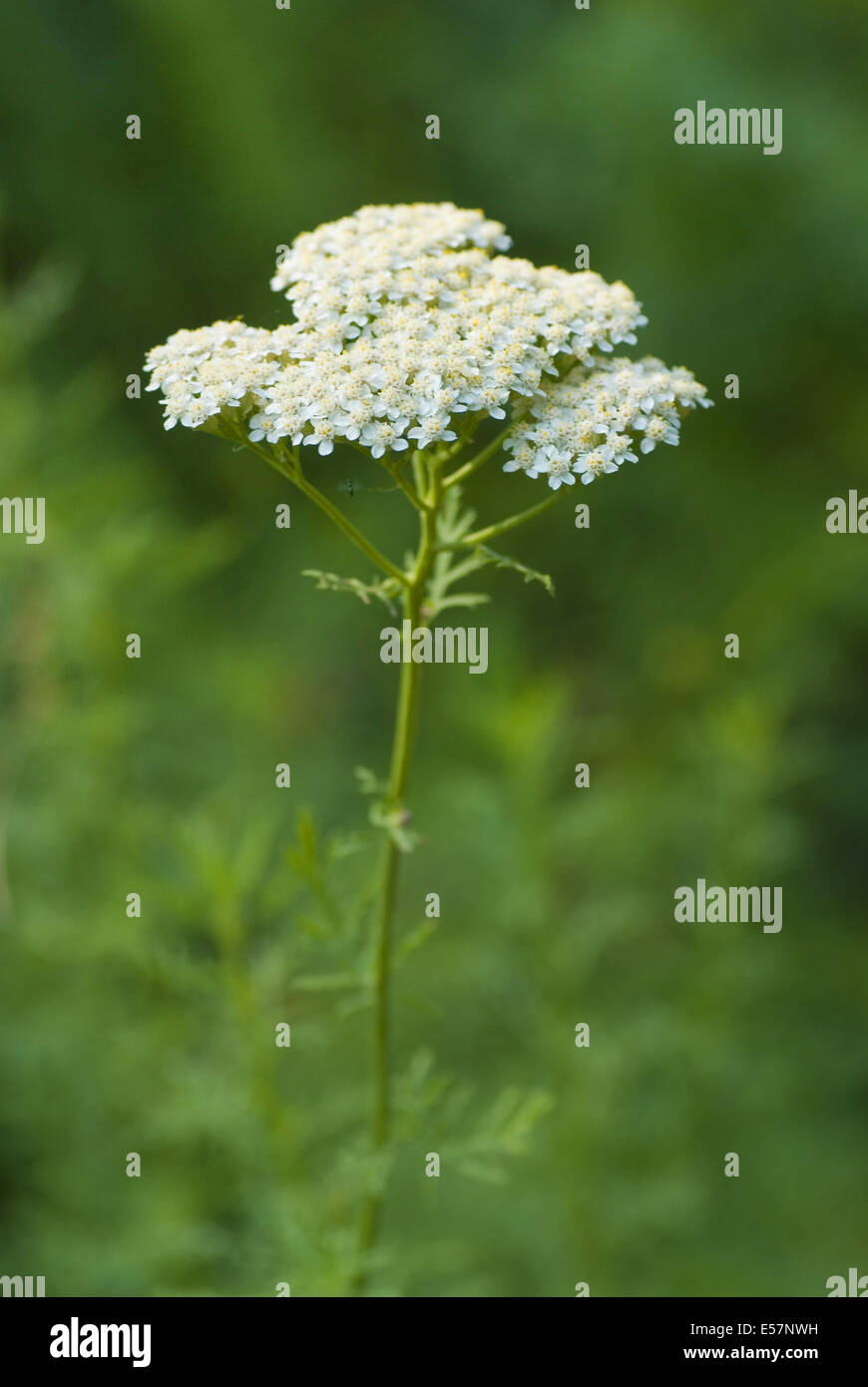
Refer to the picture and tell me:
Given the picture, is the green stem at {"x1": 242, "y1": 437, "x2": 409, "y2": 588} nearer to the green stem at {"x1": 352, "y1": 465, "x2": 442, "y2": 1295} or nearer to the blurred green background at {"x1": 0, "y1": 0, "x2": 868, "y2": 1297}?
the green stem at {"x1": 352, "y1": 465, "x2": 442, "y2": 1295}

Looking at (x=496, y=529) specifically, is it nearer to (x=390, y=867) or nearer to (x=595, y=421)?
(x=595, y=421)

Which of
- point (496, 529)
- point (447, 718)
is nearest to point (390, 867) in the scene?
point (496, 529)

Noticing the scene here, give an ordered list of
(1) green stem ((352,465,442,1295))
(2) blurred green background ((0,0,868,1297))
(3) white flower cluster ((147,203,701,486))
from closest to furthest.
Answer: (3) white flower cluster ((147,203,701,486)), (1) green stem ((352,465,442,1295)), (2) blurred green background ((0,0,868,1297))

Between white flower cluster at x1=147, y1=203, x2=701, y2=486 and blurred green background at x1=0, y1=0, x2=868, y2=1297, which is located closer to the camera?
white flower cluster at x1=147, y1=203, x2=701, y2=486

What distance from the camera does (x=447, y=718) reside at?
6.47m

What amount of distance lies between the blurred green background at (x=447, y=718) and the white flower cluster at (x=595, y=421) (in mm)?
431

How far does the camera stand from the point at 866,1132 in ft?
16.4

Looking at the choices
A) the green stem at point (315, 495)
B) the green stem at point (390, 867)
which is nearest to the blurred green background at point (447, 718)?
the green stem at point (390, 867)

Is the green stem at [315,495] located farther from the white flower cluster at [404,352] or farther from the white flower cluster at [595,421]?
the white flower cluster at [595,421]

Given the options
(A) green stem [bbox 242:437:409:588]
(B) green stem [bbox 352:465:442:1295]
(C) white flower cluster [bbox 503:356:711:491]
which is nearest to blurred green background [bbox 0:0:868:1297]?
(B) green stem [bbox 352:465:442:1295]

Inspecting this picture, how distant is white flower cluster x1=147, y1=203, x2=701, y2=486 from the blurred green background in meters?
0.36

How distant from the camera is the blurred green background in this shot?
3771 mm
